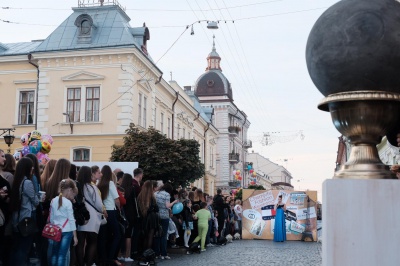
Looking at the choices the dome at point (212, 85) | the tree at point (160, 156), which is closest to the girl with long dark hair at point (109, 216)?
the tree at point (160, 156)

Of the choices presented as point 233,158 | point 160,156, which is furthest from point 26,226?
point 233,158

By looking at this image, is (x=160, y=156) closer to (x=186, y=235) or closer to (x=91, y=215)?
(x=186, y=235)

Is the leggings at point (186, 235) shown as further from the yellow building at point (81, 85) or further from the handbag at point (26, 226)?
the yellow building at point (81, 85)

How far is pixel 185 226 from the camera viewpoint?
16.4 metres

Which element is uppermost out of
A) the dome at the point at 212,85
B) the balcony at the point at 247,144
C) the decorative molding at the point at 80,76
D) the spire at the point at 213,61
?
the spire at the point at 213,61

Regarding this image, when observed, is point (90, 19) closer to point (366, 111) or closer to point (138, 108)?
point (138, 108)

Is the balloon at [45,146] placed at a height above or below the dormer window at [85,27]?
below

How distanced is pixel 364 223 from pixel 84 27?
3174cm

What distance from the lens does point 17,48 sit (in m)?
36.4

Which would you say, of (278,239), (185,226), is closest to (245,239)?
(278,239)

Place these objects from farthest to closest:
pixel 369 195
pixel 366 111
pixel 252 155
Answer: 1. pixel 252 155
2. pixel 366 111
3. pixel 369 195

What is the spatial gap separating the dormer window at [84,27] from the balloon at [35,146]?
59.1 feet

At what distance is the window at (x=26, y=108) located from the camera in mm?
33281

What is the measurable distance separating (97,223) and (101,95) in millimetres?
22489
